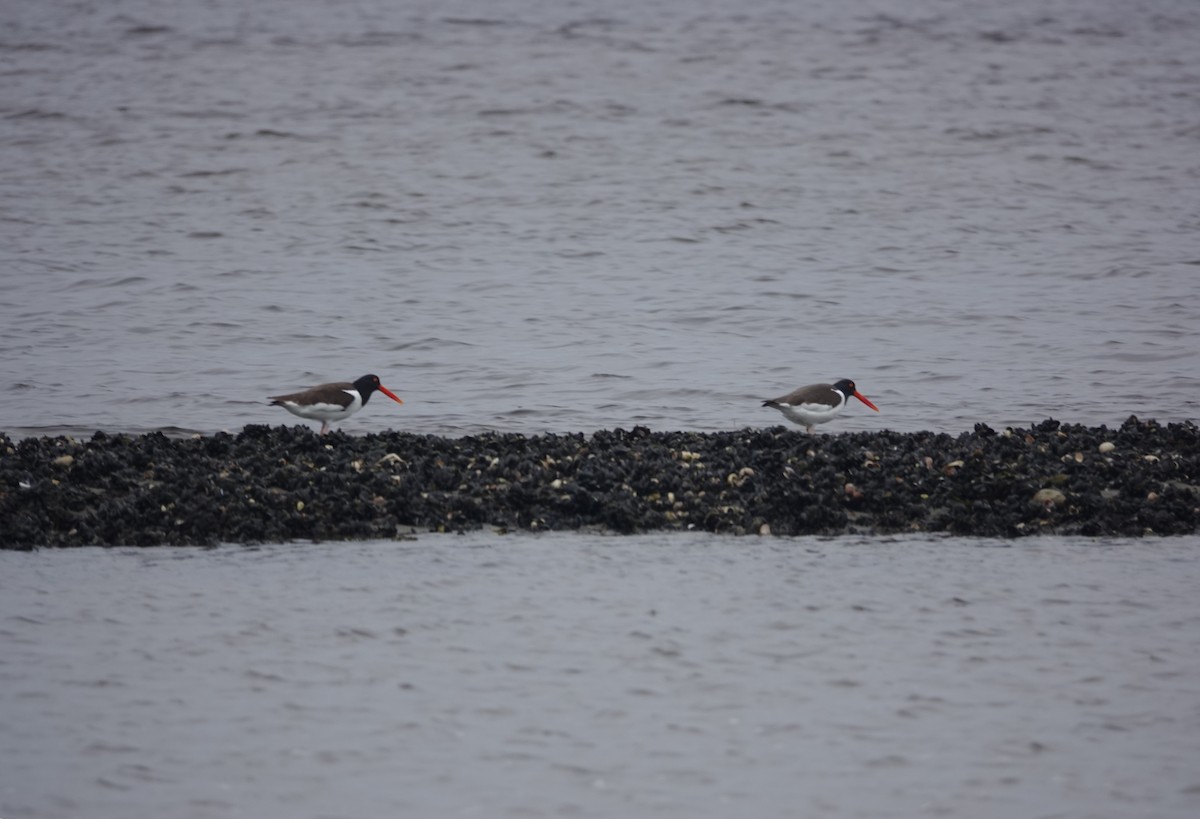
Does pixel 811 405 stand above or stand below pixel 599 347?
above

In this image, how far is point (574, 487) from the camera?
1263 centimetres

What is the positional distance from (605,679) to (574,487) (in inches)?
142

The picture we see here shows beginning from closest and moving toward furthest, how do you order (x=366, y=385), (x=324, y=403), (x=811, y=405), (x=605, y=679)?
1. (x=605, y=679)
2. (x=324, y=403)
3. (x=811, y=405)
4. (x=366, y=385)

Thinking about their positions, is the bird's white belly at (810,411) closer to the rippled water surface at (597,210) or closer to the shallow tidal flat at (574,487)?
the shallow tidal flat at (574,487)

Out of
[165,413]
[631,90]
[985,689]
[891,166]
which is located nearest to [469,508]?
[985,689]

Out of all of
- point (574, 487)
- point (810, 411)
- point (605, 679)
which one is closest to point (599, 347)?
point (810, 411)

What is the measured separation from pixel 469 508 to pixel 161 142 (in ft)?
98.2

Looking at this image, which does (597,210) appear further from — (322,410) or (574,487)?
(574,487)

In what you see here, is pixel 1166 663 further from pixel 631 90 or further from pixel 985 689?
pixel 631 90

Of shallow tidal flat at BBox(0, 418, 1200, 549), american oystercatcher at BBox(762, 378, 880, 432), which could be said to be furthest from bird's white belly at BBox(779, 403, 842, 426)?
shallow tidal flat at BBox(0, 418, 1200, 549)

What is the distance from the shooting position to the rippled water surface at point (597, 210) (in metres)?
19.5

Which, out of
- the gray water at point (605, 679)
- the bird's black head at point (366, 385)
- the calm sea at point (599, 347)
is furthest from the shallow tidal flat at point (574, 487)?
the bird's black head at point (366, 385)

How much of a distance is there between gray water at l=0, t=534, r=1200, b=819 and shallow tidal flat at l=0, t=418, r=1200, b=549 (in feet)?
1.25

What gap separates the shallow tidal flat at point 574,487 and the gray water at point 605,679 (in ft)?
1.25
